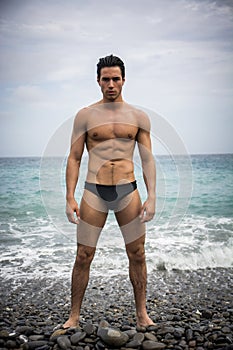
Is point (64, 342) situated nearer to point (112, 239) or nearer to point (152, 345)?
point (152, 345)

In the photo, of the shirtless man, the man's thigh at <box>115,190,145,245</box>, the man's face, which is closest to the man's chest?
the shirtless man

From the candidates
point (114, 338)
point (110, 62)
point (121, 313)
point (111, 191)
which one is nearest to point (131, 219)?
point (111, 191)

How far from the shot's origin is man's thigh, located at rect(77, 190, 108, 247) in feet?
10.8

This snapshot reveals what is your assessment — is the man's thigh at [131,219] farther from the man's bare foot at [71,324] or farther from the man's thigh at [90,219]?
the man's bare foot at [71,324]

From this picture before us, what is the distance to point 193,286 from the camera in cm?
573

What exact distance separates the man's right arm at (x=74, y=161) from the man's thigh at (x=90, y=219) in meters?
0.08

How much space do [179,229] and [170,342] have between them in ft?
23.3

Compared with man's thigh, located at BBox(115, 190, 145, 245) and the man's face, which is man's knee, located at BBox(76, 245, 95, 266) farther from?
the man's face

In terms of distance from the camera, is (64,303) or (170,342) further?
(64,303)

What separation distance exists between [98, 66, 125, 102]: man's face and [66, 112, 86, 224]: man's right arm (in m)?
0.33

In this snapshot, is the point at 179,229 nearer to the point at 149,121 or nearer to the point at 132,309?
the point at 132,309

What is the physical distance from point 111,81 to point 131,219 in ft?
4.37

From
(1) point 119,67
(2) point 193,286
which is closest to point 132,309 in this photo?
(2) point 193,286

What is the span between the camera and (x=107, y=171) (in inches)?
130
